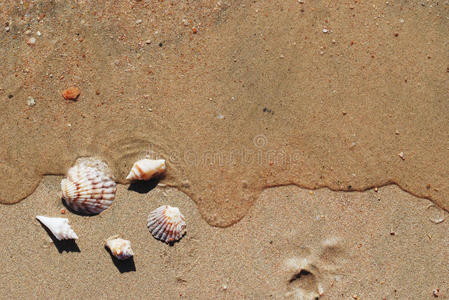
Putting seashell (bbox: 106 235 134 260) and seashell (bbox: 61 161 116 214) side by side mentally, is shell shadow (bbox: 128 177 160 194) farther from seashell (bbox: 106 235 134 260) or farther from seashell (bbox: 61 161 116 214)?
seashell (bbox: 106 235 134 260)

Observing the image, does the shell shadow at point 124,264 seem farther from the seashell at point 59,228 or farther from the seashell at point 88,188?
the seashell at point 88,188

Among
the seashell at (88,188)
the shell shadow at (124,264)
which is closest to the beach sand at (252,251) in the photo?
the shell shadow at (124,264)

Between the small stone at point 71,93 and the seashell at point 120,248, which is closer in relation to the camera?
the seashell at point 120,248

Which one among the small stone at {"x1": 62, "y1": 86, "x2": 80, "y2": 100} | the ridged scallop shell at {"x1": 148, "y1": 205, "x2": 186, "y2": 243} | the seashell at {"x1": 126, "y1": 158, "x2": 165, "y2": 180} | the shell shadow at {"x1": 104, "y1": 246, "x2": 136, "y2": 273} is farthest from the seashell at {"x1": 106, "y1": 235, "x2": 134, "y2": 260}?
the small stone at {"x1": 62, "y1": 86, "x2": 80, "y2": 100}

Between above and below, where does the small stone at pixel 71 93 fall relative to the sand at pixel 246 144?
above

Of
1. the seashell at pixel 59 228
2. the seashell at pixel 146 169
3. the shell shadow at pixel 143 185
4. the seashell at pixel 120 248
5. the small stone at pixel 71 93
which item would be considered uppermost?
the small stone at pixel 71 93

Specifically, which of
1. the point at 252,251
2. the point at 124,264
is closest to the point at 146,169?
the point at 124,264

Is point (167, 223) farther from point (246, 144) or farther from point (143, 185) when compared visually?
point (246, 144)
